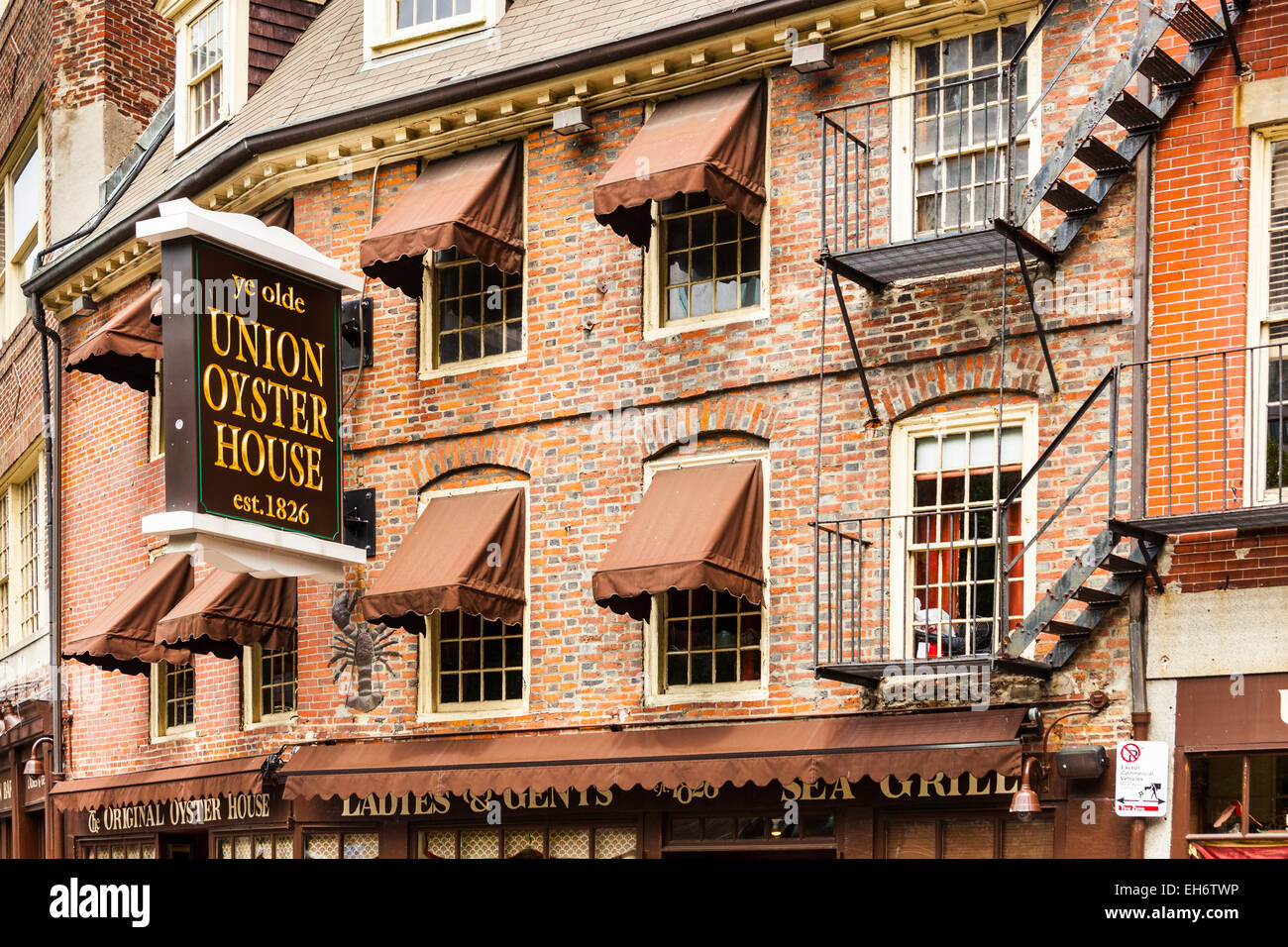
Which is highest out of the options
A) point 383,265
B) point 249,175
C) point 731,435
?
point 249,175

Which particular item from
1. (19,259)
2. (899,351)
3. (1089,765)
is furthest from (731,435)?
Result: (19,259)

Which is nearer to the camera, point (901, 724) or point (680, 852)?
point (901, 724)

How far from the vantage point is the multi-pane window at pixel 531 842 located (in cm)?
1567

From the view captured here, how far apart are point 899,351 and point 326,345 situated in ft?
17.2

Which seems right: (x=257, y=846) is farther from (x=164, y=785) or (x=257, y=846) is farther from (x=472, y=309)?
(x=472, y=309)

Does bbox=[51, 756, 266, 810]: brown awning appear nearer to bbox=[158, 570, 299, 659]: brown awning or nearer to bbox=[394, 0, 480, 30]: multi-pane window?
bbox=[158, 570, 299, 659]: brown awning

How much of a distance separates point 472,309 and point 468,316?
0.07m

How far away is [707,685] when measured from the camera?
15.4m

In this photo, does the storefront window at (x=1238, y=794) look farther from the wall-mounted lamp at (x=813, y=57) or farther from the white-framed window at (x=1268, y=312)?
the wall-mounted lamp at (x=813, y=57)

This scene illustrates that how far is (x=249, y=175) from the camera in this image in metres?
19.0

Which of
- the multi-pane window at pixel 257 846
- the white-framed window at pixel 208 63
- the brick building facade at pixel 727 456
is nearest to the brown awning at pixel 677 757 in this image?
the brick building facade at pixel 727 456
